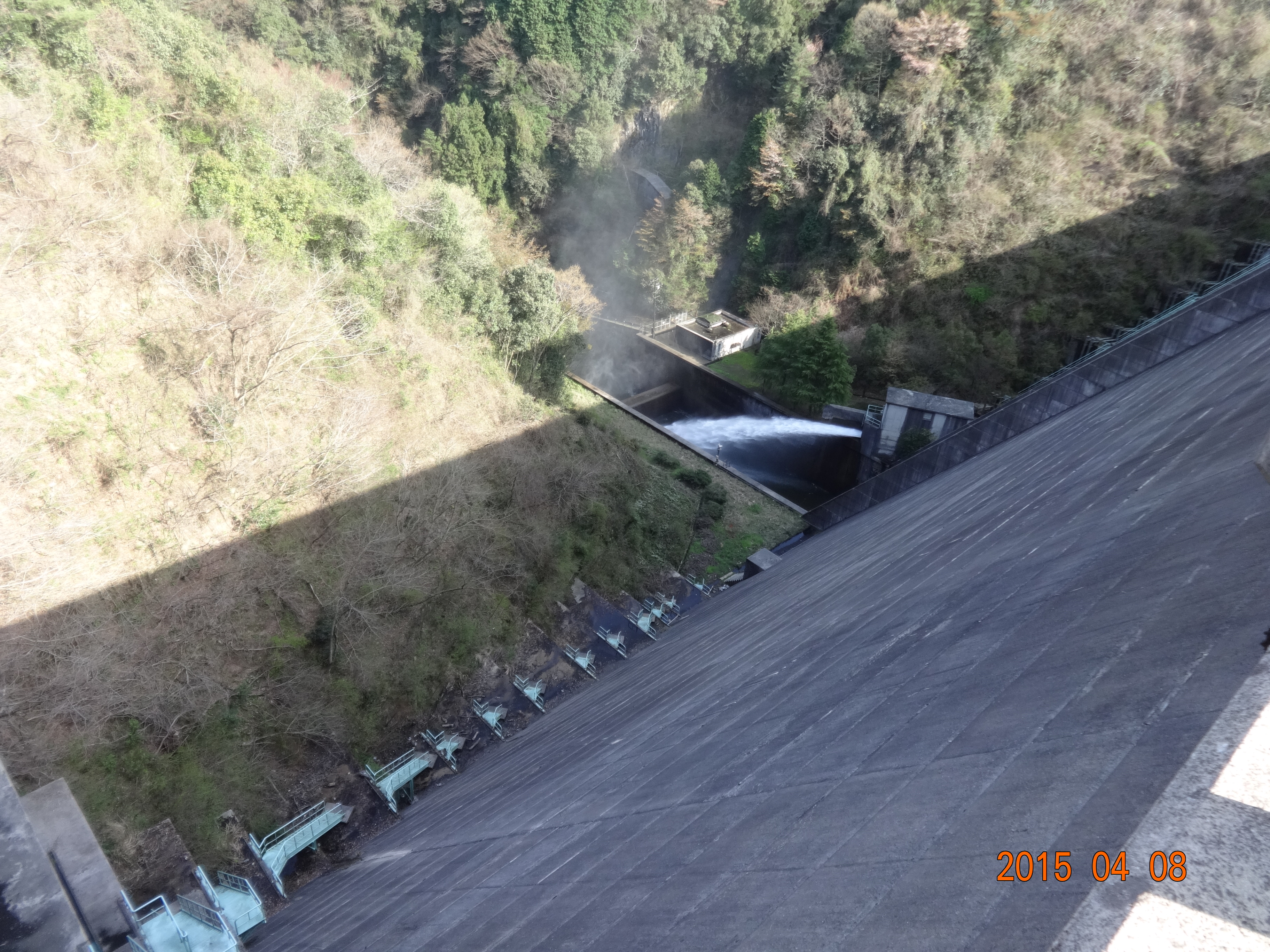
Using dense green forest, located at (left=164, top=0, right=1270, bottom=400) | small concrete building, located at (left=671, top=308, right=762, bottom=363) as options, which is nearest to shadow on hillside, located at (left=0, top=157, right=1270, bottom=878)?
small concrete building, located at (left=671, top=308, right=762, bottom=363)

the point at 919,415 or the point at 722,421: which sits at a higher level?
the point at 722,421

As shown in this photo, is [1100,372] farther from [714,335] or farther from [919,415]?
[714,335]

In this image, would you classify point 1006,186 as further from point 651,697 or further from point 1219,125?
point 651,697

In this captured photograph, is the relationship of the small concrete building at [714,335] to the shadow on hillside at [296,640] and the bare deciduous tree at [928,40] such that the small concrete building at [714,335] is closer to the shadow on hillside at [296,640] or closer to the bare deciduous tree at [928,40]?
the bare deciduous tree at [928,40]

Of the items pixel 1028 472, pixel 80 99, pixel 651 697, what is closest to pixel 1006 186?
pixel 1028 472

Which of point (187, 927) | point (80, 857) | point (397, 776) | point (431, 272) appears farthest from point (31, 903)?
point (431, 272)

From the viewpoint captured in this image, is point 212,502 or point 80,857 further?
point 212,502
